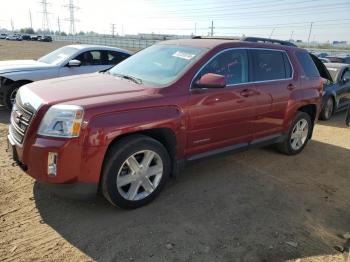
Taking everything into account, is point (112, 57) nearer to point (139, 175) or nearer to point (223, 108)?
point (223, 108)

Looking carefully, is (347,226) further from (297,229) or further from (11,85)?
(11,85)

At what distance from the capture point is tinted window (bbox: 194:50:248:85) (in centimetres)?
437

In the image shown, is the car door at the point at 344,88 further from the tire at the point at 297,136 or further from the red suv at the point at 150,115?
the red suv at the point at 150,115

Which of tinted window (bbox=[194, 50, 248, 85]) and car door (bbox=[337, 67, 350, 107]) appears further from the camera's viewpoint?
car door (bbox=[337, 67, 350, 107])

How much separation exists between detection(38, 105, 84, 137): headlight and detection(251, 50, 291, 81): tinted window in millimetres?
2659

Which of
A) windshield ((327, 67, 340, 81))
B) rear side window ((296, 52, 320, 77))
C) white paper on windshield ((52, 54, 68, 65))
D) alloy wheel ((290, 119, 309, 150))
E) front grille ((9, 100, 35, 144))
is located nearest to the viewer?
front grille ((9, 100, 35, 144))

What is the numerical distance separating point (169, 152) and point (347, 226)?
217 centimetres

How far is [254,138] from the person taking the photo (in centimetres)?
515

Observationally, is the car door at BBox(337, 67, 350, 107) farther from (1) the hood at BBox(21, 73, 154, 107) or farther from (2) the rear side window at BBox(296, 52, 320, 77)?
(1) the hood at BBox(21, 73, 154, 107)

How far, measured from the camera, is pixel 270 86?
5.13m

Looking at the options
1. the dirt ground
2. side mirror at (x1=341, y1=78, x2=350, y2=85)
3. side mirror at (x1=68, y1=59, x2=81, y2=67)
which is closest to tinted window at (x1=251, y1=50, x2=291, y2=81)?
the dirt ground

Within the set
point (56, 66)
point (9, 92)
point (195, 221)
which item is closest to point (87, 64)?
point (56, 66)

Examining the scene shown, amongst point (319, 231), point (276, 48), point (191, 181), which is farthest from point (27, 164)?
point (276, 48)

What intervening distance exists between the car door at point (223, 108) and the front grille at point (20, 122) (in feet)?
5.73
